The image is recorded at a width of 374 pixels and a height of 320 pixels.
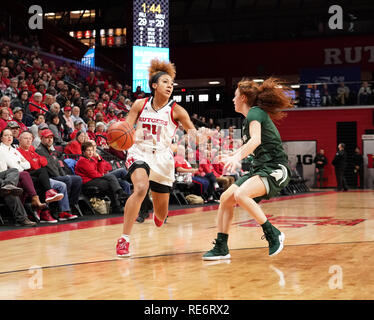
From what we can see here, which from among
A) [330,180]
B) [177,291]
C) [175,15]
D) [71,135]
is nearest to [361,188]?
[330,180]

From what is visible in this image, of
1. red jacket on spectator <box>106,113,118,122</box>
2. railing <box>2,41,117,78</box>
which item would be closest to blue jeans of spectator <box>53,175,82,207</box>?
red jacket on spectator <box>106,113,118,122</box>

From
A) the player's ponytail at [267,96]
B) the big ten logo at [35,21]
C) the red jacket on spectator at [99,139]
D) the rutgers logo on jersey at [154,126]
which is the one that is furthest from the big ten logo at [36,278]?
the big ten logo at [35,21]

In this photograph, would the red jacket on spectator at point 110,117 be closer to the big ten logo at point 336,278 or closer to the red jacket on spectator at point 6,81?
the red jacket on spectator at point 6,81

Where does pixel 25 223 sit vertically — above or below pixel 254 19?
below

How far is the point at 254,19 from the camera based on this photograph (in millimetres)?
27328

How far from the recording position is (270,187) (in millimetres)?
4863

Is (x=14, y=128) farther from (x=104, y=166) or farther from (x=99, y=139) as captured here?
(x=99, y=139)

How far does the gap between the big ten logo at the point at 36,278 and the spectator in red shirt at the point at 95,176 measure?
488cm

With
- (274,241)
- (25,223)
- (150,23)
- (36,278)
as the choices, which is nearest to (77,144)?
(25,223)

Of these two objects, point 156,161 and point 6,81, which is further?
point 6,81

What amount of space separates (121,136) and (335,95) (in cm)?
1891

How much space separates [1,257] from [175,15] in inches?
968

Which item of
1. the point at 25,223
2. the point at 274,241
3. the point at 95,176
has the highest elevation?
the point at 95,176

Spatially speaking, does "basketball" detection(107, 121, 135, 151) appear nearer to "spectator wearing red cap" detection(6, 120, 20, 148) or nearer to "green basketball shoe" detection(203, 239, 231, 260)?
"green basketball shoe" detection(203, 239, 231, 260)
